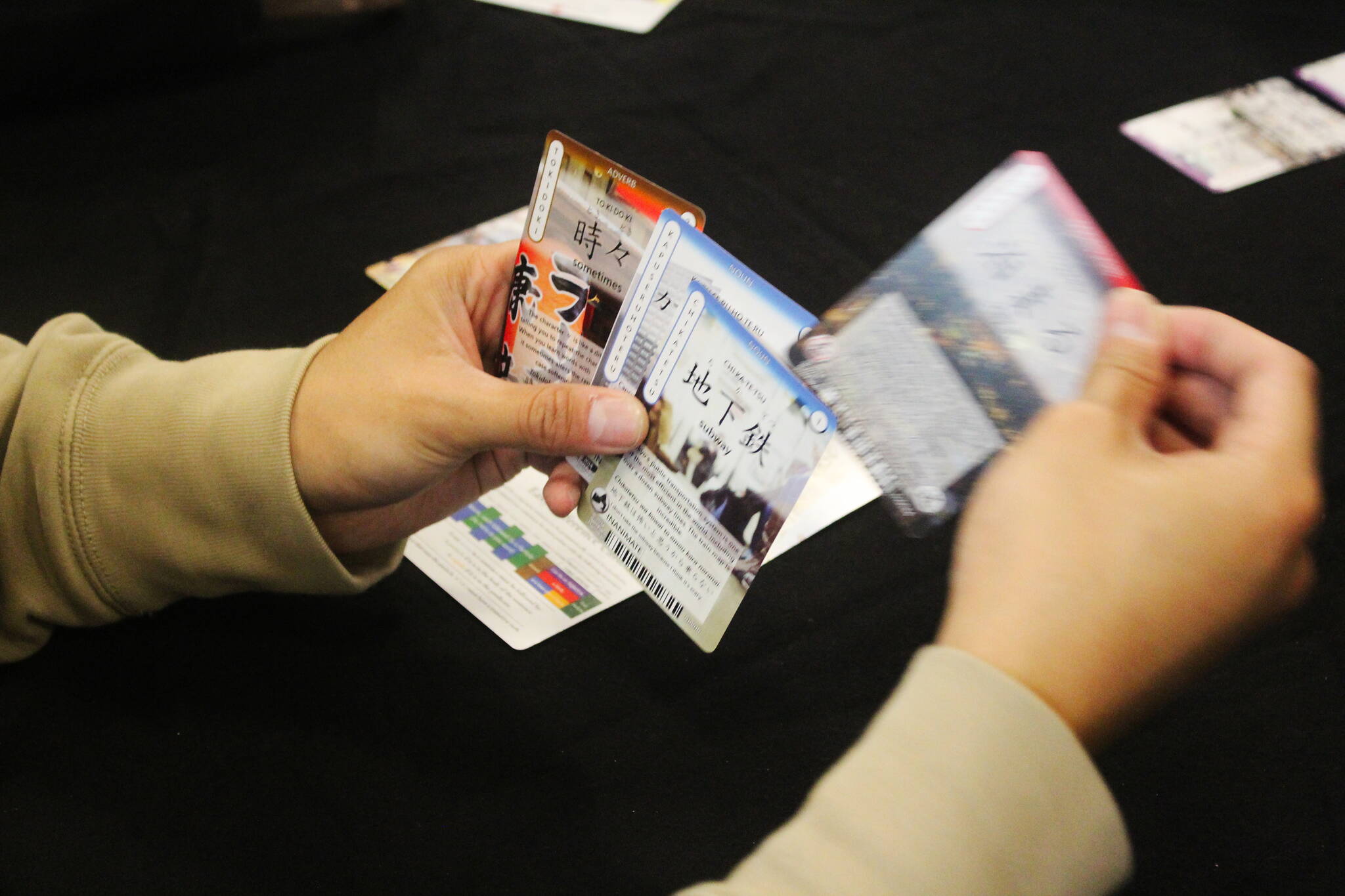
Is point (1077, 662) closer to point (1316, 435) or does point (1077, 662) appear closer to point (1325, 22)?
point (1316, 435)

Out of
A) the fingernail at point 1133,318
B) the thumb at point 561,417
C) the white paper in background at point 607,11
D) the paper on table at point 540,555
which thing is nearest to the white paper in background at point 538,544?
the paper on table at point 540,555

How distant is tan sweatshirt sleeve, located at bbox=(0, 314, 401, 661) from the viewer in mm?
673

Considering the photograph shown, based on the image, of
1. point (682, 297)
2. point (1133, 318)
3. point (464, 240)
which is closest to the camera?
point (1133, 318)

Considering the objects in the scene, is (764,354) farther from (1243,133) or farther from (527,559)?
(1243,133)

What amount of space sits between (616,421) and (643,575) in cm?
11

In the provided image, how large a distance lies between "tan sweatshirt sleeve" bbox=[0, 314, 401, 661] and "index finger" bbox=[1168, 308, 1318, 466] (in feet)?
1.79

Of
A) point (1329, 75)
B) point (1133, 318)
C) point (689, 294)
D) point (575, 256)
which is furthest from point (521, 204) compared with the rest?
point (1329, 75)

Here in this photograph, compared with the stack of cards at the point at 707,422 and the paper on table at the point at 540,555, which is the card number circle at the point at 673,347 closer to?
the stack of cards at the point at 707,422

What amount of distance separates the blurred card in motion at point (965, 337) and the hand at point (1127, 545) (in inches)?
3.8

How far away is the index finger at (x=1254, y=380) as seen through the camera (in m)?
0.47

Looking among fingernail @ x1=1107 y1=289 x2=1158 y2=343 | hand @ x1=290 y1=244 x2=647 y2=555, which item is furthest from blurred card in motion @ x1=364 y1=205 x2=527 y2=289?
fingernail @ x1=1107 y1=289 x2=1158 y2=343

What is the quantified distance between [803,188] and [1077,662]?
0.81 m

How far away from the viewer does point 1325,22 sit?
1.34 metres

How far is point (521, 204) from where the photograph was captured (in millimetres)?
1125
